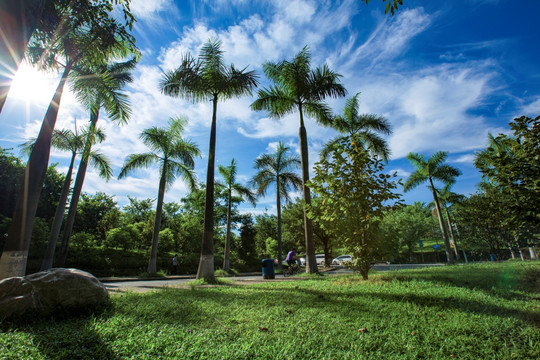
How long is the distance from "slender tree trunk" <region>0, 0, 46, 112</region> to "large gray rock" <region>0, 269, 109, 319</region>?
2.84 metres

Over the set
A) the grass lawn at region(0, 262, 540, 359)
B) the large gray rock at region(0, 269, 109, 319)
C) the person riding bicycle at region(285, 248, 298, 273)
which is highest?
the person riding bicycle at region(285, 248, 298, 273)

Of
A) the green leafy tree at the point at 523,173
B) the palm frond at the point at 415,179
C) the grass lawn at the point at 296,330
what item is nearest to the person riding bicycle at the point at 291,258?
the grass lawn at the point at 296,330

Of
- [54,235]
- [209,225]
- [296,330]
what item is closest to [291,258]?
[209,225]

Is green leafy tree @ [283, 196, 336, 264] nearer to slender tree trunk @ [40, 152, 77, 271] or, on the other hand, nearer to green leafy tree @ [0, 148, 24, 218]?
slender tree trunk @ [40, 152, 77, 271]

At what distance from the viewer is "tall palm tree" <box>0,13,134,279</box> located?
615 centimetres

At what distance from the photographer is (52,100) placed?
7.57 metres

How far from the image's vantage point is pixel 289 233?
31.0 m

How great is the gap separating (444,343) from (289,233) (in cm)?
2825

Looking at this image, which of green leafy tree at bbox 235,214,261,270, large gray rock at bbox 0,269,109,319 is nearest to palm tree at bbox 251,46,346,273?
large gray rock at bbox 0,269,109,319

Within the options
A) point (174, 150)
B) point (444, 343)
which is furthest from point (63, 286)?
point (174, 150)

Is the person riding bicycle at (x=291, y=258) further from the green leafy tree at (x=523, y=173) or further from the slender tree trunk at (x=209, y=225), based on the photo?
the green leafy tree at (x=523, y=173)

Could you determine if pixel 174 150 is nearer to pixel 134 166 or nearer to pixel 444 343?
pixel 134 166

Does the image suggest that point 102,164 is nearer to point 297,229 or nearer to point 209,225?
point 209,225

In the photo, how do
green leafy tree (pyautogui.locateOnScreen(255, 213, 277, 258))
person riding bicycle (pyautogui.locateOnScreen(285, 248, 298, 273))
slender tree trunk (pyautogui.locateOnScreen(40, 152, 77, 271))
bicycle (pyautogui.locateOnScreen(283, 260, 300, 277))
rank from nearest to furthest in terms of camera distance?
slender tree trunk (pyautogui.locateOnScreen(40, 152, 77, 271))
person riding bicycle (pyautogui.locateOnScreen(285, 248, 298, 273))
bicycle (pyautogui.locateOnScreen(283, 260, 300, 277))
green leafy tree (pyautogui.locateOnScreen(255, 213, 277, 258))
